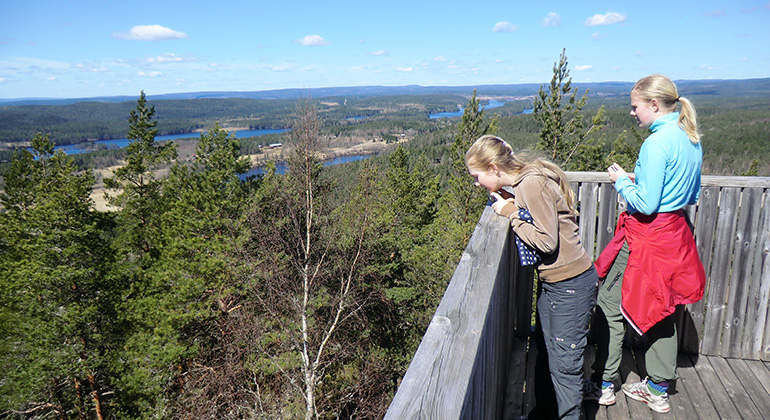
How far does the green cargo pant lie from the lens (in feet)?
7.78

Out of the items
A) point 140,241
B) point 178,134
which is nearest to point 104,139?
point 178,134

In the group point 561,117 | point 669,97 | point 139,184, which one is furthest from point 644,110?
point 139,184

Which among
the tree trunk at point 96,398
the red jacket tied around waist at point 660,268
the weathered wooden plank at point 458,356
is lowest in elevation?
the tree trunk at point 96,398

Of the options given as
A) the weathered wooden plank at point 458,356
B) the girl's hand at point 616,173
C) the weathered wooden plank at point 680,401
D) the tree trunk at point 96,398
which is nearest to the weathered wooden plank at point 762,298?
the weathered wooden plank at point 680,401

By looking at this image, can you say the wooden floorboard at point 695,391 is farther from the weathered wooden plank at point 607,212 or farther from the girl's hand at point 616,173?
the girl's hand at point 616,173

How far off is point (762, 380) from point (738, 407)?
1.45 ft

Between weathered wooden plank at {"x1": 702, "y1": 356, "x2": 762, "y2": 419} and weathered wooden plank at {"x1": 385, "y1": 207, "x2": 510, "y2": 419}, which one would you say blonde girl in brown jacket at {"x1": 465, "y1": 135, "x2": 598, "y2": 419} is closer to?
weathered wooden plank at {"x1": 385, "y1": 207, "x2": 510, "y2": 419}

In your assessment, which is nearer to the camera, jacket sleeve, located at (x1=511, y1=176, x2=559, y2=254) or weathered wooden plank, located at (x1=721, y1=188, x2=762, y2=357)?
jacket sleeve, located at (x1=511, y1=176, x2=559, y2=254)

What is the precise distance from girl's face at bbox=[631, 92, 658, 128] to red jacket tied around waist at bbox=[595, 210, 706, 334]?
0.49 m

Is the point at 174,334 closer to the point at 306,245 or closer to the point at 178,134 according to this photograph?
the point at 306,245

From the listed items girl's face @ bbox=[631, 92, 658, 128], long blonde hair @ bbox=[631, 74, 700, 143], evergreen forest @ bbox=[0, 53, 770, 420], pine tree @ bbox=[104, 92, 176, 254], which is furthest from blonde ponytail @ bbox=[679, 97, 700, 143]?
pine tree @ bbox=[104, 92, 176, 254]

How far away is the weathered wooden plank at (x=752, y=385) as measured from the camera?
2334 mm

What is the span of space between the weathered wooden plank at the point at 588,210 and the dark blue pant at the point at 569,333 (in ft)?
3.05

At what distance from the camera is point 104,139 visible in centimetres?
16838
